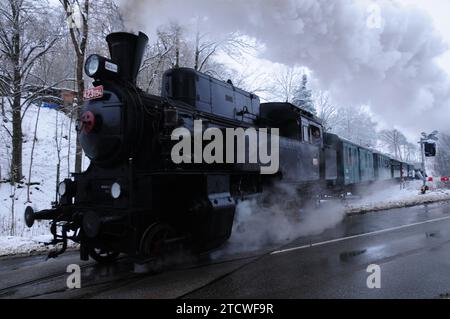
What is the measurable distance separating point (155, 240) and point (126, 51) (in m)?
2.88

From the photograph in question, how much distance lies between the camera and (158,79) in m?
22.2

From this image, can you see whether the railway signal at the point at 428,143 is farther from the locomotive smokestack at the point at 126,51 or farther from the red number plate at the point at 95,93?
the red number plate at the point at 95,93

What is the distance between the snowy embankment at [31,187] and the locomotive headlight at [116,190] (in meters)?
3.16

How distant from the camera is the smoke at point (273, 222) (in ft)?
24.2

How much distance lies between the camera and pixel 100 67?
18.0 ft

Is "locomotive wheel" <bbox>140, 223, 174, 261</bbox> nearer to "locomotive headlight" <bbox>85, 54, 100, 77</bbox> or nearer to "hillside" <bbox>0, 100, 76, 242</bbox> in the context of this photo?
"locomotive headlight" <bbox>85, 54, 100, 77</bbox>

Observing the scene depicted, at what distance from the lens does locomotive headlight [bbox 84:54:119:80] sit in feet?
18.0

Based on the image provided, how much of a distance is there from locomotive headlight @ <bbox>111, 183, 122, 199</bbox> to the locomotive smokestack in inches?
65.1

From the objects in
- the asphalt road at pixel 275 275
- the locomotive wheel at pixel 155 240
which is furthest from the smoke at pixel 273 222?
the locomotive wheel at pixel 155 240

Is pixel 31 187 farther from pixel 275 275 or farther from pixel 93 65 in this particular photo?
pixel 275 275

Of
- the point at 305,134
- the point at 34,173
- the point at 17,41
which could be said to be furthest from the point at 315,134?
the point at 34,173

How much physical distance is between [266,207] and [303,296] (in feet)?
13.9
